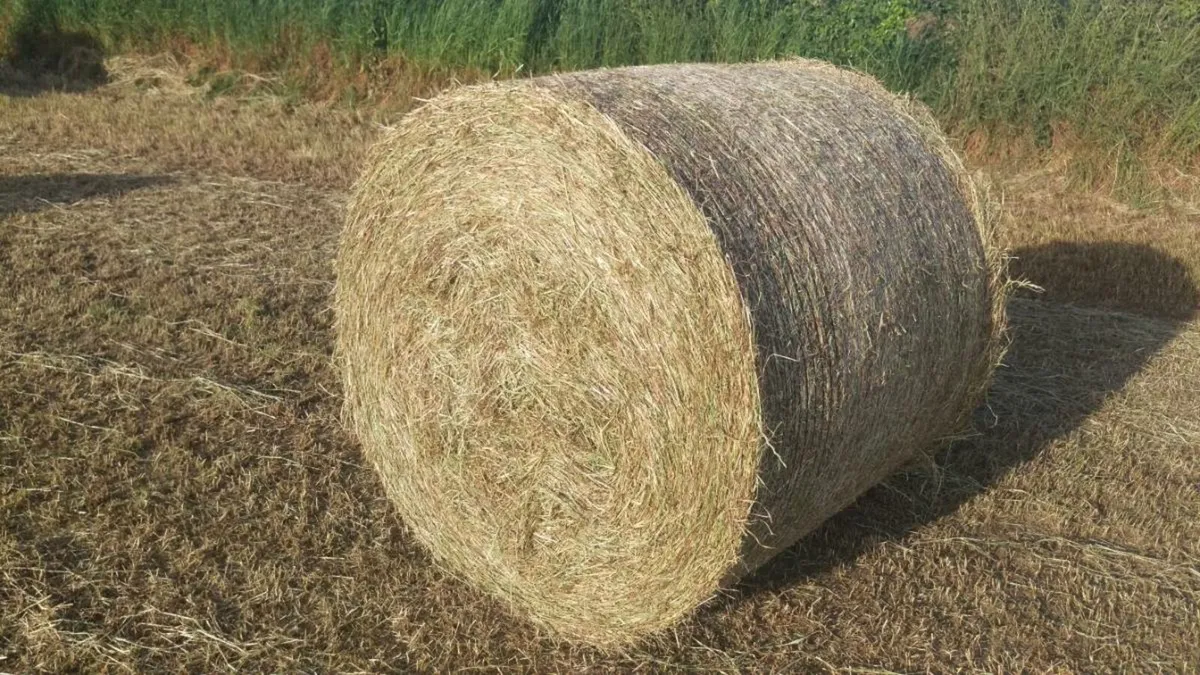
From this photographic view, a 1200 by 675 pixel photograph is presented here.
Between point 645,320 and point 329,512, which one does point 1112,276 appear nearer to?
point 645,320

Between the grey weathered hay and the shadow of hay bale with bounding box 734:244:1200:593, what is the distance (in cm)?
40

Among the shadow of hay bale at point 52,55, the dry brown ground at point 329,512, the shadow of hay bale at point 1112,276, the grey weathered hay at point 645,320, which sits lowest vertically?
the shadow of hay bale at point 52,55

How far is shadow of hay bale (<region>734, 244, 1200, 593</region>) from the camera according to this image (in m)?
4.48

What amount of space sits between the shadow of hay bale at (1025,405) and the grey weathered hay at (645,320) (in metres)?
0.40

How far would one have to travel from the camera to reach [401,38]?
37.8ft

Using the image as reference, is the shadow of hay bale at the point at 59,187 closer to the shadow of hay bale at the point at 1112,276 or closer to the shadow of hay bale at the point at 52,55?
the shadow of hay bale at the point at 52,55

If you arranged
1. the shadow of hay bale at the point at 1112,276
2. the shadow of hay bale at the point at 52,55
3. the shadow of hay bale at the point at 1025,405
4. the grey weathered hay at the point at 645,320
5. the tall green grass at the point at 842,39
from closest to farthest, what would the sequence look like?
the grey weathered hay at the point at 645,320 → the shadow of hay bale at the point at 1025,405 → the shadow of hay bale at the point at 1112,276 → the tall green grass at the point at 842,39 → the shadow of hay bale at the point at 52,55

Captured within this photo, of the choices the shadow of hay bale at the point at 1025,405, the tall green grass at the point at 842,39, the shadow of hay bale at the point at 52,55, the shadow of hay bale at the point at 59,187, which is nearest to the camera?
the shadow of hay bale at the point at 1025,405

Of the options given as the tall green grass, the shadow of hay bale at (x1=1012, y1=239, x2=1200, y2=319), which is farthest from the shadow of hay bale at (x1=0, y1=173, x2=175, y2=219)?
the shadow of hay bale at (x1=1012, y1=239, x2=1200, y2=319)

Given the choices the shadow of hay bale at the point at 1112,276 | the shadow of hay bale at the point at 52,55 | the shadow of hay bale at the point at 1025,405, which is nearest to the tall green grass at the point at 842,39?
the shadow of hay bale at the point at 52,55

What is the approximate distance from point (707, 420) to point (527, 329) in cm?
73

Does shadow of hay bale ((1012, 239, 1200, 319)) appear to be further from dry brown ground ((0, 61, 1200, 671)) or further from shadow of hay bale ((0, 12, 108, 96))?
shadow of hay bale ((0, 12, 108, 96))

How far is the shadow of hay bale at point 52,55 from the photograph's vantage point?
1166 cm

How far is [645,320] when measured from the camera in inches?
132
